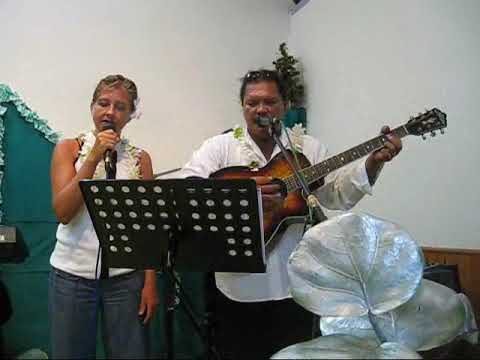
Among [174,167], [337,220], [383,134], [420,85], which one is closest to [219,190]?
[337,220]

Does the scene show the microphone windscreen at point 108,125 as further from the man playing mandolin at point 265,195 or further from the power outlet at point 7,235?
the power outlet at point 7,235

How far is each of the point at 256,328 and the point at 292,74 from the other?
1898 millimetres

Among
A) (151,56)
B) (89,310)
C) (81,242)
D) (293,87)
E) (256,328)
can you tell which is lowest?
(256,328)

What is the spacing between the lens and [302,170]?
1.66 metres

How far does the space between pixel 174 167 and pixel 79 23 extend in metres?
0.97

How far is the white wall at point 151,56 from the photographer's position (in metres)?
2.49

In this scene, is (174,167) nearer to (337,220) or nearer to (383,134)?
(383,134)

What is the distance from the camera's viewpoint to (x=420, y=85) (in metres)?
2.14

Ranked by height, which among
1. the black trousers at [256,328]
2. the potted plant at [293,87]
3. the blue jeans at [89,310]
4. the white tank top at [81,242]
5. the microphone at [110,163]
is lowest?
the black trousers at [256,328]

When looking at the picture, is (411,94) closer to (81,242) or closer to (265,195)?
(265,195)

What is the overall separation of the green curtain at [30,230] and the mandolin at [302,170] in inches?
29.3

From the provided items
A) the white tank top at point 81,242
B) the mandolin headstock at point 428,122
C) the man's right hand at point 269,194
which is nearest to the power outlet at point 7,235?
the white tank top at point 81,242

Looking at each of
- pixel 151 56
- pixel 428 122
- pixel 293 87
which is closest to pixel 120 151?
pixel 428 122

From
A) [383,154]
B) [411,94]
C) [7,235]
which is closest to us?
[383,154]
